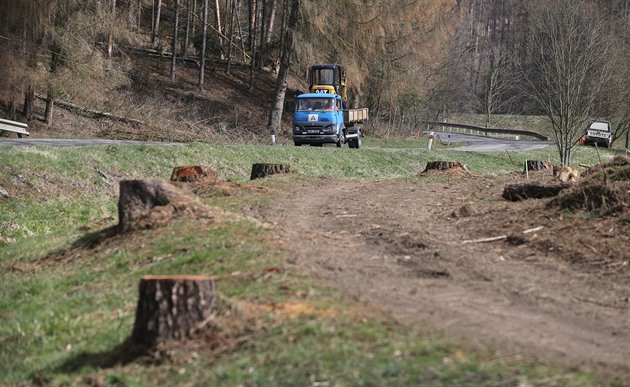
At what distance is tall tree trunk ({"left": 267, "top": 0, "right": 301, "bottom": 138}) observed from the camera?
43.5 metres

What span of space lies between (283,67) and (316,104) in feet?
22.8

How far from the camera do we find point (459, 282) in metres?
7.95

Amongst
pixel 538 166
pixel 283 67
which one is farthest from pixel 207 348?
pixel 283 67

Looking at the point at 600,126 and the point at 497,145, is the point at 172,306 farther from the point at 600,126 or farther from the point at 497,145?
the point at 600,126

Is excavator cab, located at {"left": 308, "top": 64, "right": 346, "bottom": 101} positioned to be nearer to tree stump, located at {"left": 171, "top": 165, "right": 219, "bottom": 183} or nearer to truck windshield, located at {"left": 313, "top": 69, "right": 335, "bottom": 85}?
truck windshield, located at {"left": 313, "top": 69, "right": 335, "bottom": 85}

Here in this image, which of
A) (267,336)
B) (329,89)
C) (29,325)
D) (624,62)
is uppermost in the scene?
(624,62)

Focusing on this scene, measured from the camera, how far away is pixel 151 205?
11.2 metres

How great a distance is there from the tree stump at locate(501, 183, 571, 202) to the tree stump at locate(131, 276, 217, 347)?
7.81 metres

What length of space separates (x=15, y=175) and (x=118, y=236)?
31.7ft

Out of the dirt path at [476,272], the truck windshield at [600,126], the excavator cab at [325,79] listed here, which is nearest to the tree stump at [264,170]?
the dirt path at [476,272]

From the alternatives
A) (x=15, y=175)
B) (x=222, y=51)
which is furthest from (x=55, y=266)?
(x=222, y=51)

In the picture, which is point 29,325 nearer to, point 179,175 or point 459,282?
point 459,282

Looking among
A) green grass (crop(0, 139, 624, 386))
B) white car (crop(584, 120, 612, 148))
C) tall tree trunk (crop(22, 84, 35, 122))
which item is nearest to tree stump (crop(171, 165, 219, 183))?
green grass (crop(0, 139, 624, 386))

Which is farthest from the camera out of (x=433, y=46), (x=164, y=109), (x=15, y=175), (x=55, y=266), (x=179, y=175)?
(x=433, y=46)
